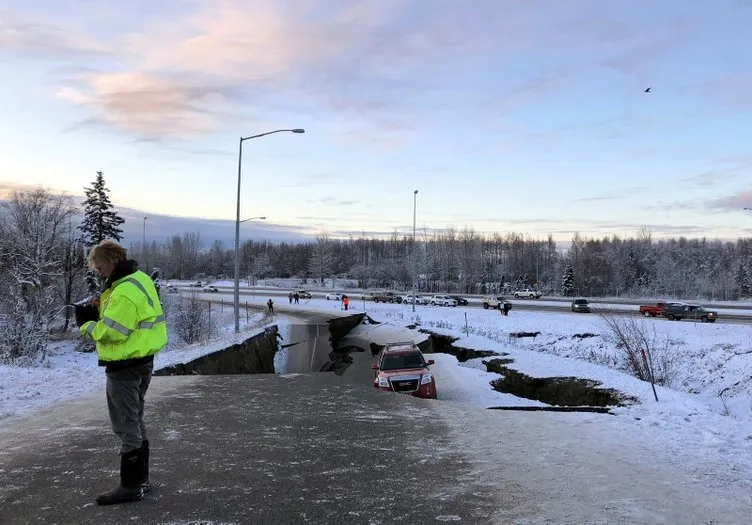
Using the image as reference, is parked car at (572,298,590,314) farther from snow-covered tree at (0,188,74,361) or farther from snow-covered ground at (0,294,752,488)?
snow-covered tree at (0,188,74,361)

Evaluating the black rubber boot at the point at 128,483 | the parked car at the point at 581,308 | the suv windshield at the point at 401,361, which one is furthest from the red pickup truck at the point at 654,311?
the black rubber boot at the point at 128,483

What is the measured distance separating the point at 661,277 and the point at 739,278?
481 inches

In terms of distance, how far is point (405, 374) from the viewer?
13.4 meters

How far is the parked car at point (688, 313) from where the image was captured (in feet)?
122

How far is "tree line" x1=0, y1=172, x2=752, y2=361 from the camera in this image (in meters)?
41.4

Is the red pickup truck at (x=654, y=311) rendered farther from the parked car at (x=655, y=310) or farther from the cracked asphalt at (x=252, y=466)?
the cracked asphalt at (x=252, y=466)

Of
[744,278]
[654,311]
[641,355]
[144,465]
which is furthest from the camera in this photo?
[744,278]

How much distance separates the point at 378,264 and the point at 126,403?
127 m

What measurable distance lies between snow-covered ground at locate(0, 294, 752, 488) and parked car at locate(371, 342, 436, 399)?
1331mm

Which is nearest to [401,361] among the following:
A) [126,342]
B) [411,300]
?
[126,342]

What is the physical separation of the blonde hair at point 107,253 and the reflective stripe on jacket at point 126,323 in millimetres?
227

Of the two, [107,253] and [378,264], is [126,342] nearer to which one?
[107,253]

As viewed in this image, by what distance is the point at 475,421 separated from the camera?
9234 millimetres

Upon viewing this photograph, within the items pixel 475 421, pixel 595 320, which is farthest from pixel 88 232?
pixel 475 421
